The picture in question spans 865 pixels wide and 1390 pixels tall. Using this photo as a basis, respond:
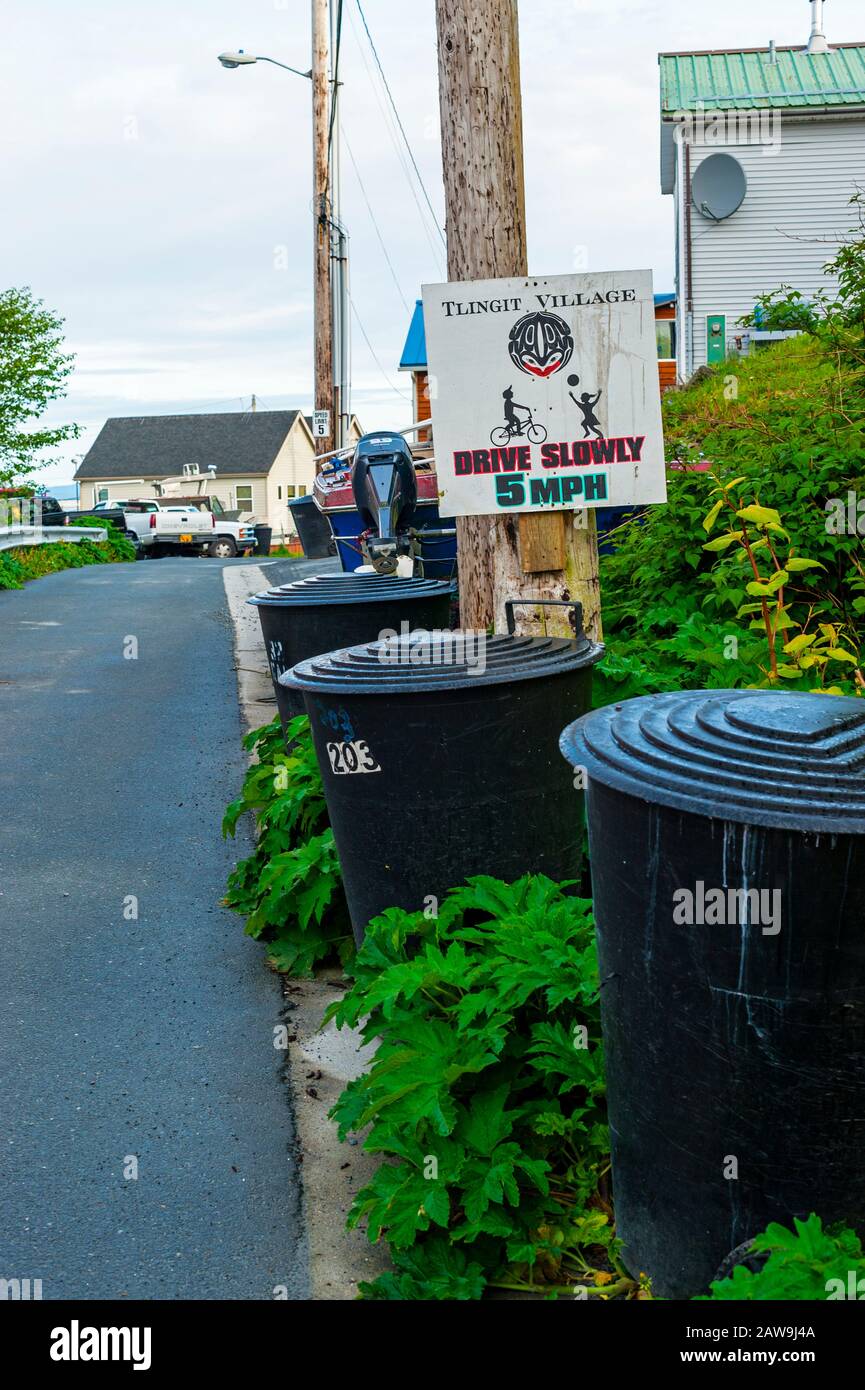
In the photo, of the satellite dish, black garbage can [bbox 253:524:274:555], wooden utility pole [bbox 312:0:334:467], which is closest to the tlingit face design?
wooden utility pole [bbox 312:0:334:467]

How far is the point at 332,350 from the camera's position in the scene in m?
20.0

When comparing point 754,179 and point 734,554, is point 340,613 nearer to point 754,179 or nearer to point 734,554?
point 734,554

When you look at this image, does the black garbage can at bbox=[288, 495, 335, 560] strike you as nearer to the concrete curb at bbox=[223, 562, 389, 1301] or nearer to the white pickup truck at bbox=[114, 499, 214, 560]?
the concrete curb at bbox=[223, 562, 389, 1301]

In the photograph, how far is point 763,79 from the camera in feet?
72.1

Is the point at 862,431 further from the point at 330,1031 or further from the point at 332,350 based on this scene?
the point at 332,350

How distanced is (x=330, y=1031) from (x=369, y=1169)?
84 cm

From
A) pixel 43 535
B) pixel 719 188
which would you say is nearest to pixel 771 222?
pixel 719 188

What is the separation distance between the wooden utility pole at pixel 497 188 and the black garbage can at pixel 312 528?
1116cm

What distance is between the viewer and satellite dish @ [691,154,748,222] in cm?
2109

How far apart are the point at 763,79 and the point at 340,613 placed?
66.2ft

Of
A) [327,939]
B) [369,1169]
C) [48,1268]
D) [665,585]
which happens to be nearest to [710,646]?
[665,585]

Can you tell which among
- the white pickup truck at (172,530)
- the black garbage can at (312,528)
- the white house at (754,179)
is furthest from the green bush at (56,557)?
the white house at (754,179)

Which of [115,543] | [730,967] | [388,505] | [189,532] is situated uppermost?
[189,532]

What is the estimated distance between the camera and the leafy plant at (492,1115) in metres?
2.71
